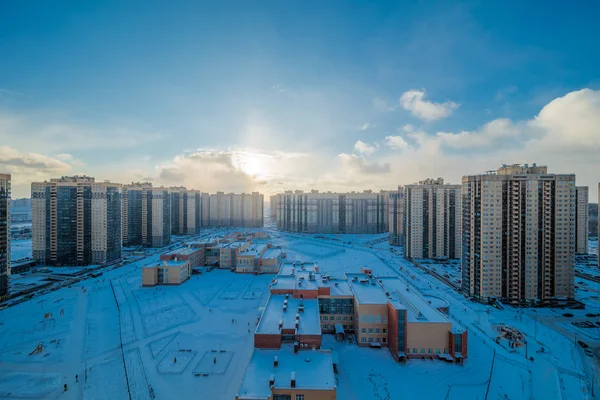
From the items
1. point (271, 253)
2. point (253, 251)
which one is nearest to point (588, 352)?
point (271, 253)

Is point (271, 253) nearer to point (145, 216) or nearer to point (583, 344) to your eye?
point (145, 216)

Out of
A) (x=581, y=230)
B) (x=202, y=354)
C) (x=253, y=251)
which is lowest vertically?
(x=202, y=354)

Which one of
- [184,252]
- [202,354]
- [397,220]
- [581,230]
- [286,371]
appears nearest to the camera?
[286,371]

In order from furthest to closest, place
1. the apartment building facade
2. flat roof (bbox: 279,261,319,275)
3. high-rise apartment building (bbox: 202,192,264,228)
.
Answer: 1. high-rise apartment building (bbox: 202,192,264,228)
2. the apartment building facade
3. flat roof (bbox: 279,261,319,275)

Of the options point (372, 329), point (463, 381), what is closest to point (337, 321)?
point (372, 329)

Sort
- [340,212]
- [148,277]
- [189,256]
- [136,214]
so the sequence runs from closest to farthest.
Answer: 1. [148,277]
2. [189,256]
3. [136,214]
4. [340,212]

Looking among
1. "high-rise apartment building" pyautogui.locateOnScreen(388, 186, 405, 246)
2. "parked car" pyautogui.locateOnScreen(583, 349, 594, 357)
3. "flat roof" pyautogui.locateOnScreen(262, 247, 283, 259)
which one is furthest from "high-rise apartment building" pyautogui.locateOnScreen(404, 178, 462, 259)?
"parked car" pyautogui.locateOnScreen(583, 349, 594, 357)

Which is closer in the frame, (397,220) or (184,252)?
(184,252)

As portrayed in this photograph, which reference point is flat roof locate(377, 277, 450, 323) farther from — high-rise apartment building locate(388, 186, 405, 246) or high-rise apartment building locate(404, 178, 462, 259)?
high-rise apartment building locate(388, 186, 405, 246)

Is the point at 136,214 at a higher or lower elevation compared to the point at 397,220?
higher
